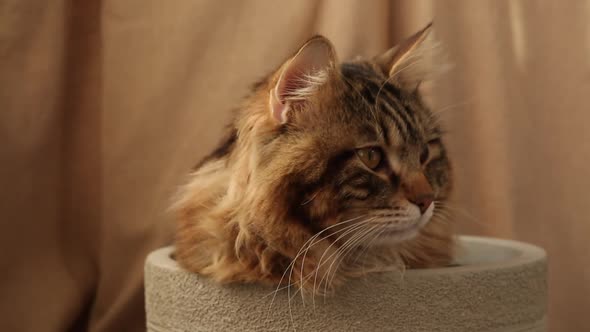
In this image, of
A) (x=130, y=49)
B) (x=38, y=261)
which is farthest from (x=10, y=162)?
(x=130, y=49)

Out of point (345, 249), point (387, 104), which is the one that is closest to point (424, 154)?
point (387, 104)

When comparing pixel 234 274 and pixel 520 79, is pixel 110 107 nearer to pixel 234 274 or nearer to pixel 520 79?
pixel 234 274

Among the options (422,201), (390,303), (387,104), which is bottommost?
(390,303)

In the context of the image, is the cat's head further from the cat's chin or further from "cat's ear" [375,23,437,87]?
"cat's ear" [375,23,437,87]

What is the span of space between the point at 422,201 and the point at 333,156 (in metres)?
0.16

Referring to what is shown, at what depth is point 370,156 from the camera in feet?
3.38

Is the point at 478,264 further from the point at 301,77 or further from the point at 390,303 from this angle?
the point at 301,77

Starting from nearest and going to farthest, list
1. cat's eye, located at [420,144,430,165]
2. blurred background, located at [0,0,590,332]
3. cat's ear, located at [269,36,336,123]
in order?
1. cat's ear, located at [269,36,336,123]
2. cat's eye, located at [420,144,430,165]
3. blurred background, located at [0,0,590,332]

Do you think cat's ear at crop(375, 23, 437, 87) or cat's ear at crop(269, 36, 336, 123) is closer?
cat's ear at crop(269, 36, 336, 123)

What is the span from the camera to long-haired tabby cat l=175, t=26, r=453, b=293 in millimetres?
1002

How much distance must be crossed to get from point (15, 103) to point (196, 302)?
2.72ft

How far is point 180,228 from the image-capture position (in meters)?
1.21

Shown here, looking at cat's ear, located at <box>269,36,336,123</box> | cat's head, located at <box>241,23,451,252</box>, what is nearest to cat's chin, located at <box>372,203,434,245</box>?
cat's head, located at <box>241,23,451,252</box>

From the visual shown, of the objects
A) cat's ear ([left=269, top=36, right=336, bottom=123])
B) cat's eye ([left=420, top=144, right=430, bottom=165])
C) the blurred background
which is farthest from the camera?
the blurred background
